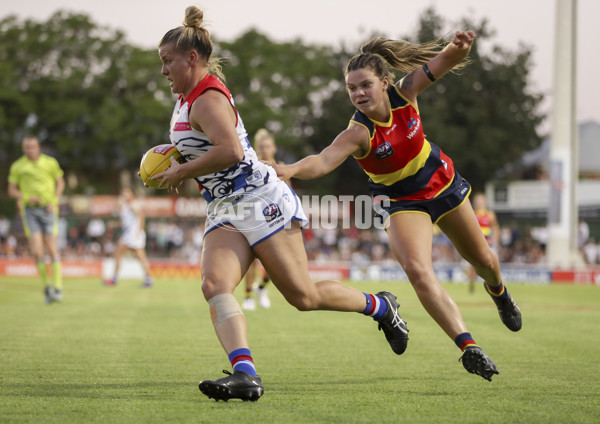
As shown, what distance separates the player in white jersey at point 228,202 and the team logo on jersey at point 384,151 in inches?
35.8

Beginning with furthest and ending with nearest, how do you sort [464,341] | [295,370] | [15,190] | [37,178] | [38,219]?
[15,190], [38,219], [37,178], [295,370], [464,341]

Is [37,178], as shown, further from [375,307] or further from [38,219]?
[375,307]

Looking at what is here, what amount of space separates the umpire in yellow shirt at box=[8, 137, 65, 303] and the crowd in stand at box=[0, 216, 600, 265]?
62.7ft

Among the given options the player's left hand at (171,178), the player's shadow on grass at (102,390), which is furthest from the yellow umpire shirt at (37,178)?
the player's left hand at (171,178)

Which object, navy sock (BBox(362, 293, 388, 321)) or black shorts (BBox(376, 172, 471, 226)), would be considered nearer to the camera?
navy sock (BBox(362, 293, 388, 321))

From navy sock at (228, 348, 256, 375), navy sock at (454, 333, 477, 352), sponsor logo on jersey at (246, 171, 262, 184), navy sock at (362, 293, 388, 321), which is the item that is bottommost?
navy sock at (454, 333, 477, 352)

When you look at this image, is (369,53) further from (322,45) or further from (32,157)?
(322,45)

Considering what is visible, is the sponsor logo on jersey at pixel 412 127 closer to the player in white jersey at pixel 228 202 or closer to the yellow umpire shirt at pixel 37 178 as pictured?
the player in white jersey at pixel 228 202

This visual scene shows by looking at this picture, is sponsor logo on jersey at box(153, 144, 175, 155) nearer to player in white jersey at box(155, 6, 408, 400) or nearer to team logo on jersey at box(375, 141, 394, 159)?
player in white jersey at box(155, 6, 408, 400)

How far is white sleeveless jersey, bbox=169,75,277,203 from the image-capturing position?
5.09m

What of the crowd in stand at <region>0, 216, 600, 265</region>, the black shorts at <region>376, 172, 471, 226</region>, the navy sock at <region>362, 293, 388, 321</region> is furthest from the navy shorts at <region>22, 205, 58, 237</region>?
the crowd in stand at <region>0, 216, 600, 265</region>

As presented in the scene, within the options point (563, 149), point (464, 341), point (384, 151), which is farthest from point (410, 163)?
point (563, 149)

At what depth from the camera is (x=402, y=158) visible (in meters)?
6.09

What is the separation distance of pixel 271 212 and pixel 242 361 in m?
0.98
